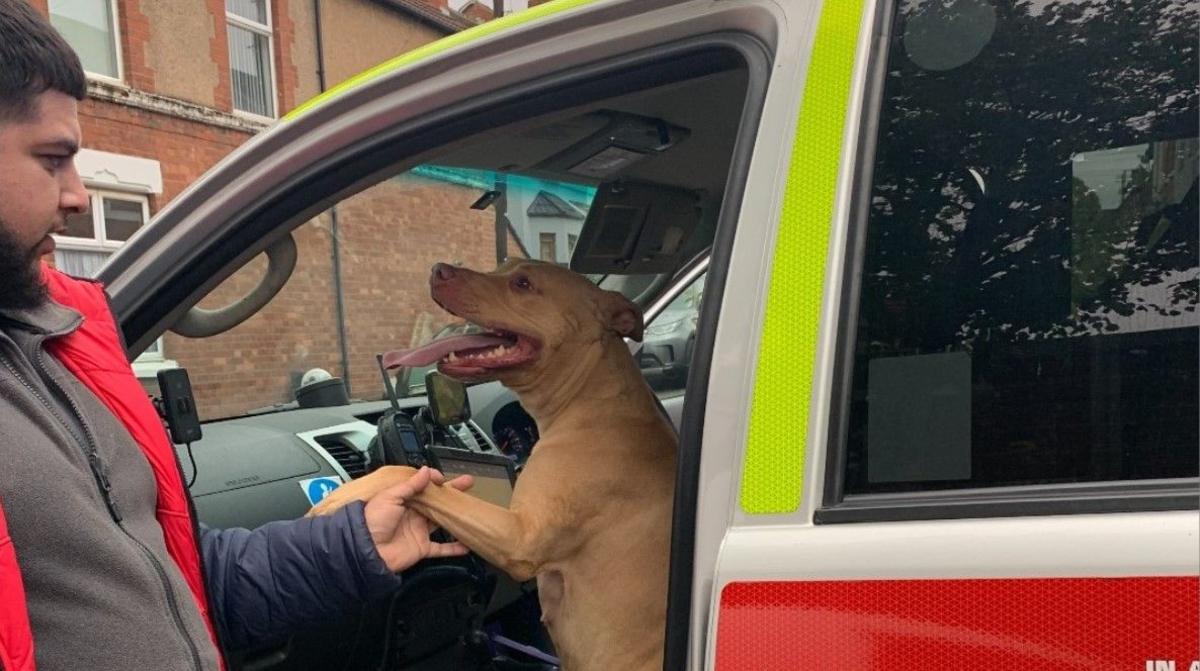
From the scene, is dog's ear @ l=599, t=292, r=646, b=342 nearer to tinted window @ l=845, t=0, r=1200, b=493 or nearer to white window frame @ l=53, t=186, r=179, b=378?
tinted window @ l=845, t=0, r=1200, b=493

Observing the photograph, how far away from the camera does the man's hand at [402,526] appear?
1.62m

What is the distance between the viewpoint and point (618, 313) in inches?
89.6

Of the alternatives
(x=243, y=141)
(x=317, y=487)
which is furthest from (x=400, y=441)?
(x=243, y=141)

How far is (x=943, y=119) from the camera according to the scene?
1.14 metres

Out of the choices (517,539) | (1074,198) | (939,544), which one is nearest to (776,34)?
(1074,198)

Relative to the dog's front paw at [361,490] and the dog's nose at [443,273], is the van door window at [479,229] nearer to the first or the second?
the dog's nose at [443,273]

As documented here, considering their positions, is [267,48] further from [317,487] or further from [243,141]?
[317,487]

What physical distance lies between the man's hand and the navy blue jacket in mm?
35

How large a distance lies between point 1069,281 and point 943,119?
24 cm

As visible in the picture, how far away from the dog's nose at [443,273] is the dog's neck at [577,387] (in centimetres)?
29

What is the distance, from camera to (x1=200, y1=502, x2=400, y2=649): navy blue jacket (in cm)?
156

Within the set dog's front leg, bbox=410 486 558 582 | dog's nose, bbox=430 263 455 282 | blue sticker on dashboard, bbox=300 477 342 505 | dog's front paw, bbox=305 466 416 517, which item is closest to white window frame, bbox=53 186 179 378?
blue sticker on dashboard, bbox=300 477 342 505

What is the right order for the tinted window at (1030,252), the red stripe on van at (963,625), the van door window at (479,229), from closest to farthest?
the red stripe on van at (963,625) < the tinted window at (1030,252) < the van door window at (479,229)

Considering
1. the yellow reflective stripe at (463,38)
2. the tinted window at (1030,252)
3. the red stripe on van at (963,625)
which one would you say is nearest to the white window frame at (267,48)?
the yellow reflective stripe at (463,38)
